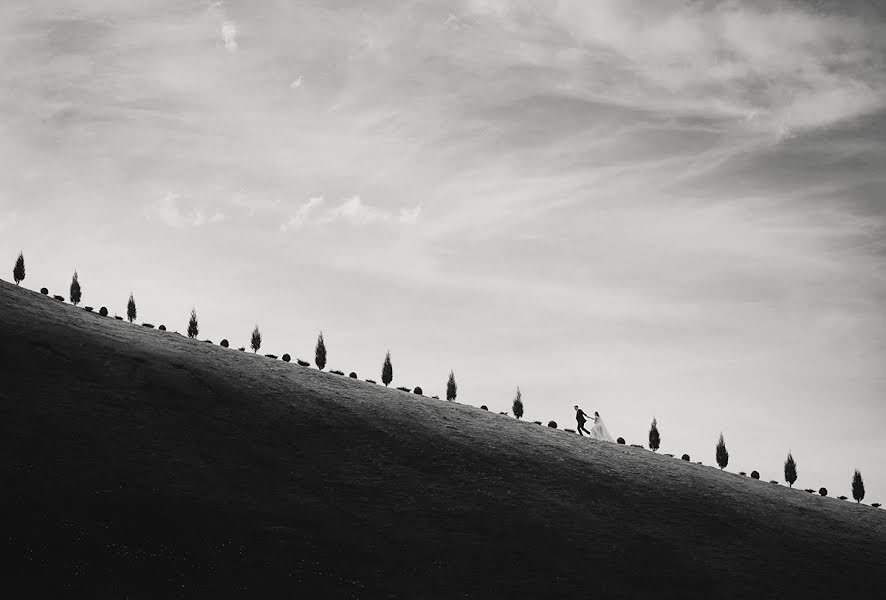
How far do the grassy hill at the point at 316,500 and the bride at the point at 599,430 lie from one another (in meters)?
6.17

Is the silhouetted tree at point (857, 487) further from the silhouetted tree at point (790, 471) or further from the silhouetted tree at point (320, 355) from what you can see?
the silhouetted tree at point (320, 355)

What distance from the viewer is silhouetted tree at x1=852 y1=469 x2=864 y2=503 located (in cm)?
6259

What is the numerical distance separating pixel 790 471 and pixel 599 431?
2046cm

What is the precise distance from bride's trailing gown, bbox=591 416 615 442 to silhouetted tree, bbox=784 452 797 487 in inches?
742

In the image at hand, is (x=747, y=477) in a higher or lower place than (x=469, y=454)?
lower

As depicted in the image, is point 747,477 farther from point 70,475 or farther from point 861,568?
point 70,475

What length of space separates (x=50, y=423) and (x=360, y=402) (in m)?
20.6

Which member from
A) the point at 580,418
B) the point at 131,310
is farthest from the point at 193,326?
the point at 580,418

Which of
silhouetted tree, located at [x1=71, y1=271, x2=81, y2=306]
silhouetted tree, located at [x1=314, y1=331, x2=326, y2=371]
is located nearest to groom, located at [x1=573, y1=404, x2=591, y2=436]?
silhouetted tree, located at [x1=314, y1=331, x2=326, y2=371]

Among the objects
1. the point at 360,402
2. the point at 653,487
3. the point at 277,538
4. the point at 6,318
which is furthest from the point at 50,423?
the point at 653,487

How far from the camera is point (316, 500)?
30141 mm

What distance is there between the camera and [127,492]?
25359 mm

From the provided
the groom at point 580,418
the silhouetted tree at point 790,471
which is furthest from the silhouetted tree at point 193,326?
the silhouetted tree at point 790,471

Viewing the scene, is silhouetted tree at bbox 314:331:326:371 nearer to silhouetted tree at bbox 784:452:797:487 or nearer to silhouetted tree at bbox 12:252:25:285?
silhouetted tree at bbox 12:252:25:285
